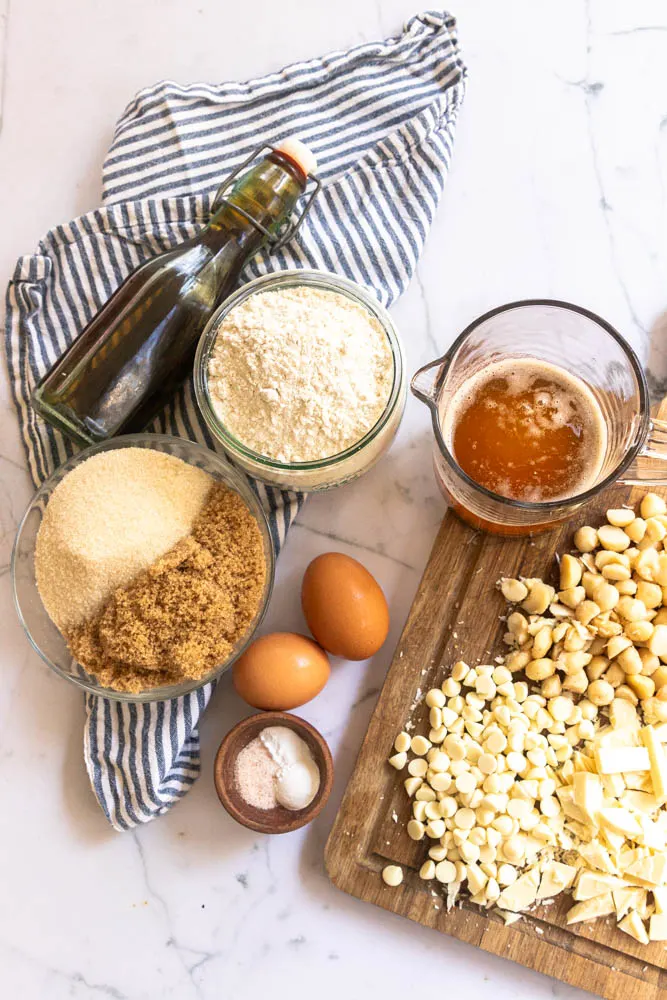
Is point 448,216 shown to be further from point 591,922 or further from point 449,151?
point 591,922

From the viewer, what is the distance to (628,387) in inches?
41.6

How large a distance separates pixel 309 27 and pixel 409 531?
81 centimetres

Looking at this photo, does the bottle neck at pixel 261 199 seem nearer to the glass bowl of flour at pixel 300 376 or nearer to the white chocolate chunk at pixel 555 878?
the glass bowl of flour at pixel 300 376

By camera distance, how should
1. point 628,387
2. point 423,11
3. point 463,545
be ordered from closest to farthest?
point 628,387 → point 463,545 → point 423,11

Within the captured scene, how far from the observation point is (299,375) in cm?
98

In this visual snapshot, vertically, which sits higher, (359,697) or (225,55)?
(225,55)

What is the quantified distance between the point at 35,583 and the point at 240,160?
0.69 m

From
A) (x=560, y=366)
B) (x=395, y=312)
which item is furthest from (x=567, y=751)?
(x=395, y=312)

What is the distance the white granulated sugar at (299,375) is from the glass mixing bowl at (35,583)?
4.6 inches

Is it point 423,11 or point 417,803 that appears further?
point 423,11

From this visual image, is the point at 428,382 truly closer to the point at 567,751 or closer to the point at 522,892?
the point at 567,751

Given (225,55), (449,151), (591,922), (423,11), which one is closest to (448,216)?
(449,151)

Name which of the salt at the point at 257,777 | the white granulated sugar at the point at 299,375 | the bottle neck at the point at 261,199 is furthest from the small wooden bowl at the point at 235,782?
the bottle neck at the point at 261,199

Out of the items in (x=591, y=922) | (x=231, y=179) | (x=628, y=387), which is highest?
(x=231, y=179)
